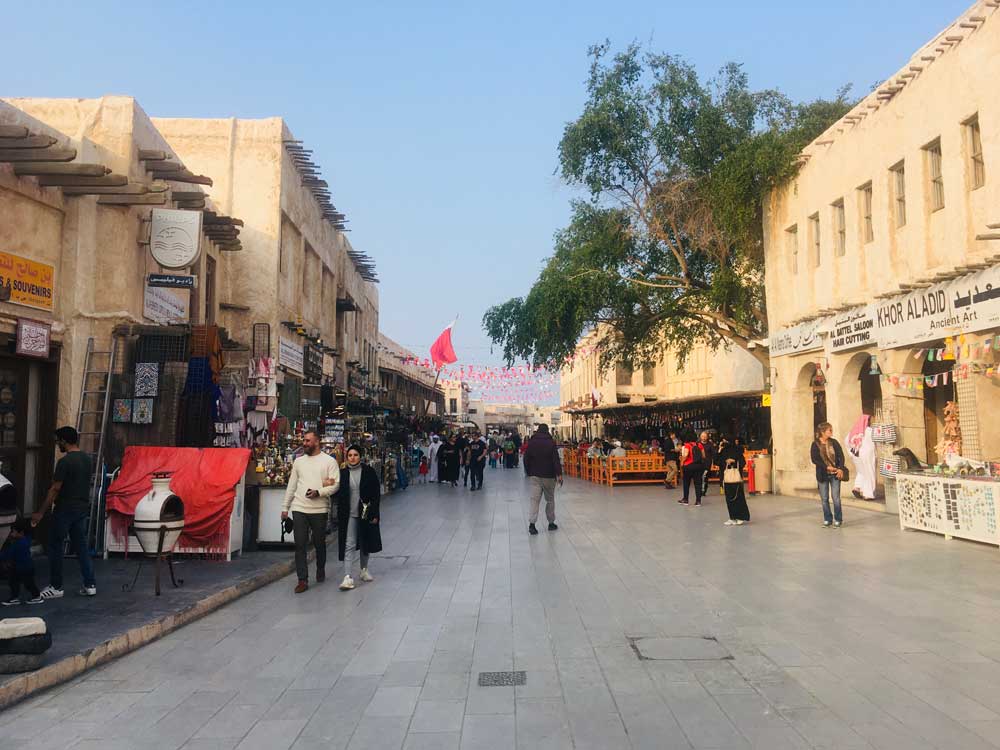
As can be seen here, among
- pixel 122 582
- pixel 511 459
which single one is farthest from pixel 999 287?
pixel 511 459

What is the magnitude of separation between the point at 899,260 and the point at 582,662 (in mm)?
12828

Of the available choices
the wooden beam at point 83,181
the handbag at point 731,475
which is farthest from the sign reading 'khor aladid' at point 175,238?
the handbag at point 731,475

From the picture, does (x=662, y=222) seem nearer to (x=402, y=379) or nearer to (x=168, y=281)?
(x=168, y=281)

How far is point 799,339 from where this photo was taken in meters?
19.8

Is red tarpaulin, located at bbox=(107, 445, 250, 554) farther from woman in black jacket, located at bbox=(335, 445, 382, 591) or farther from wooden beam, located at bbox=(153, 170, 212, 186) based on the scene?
wooden beam, located at bbox=(153, 170, 212, 186)

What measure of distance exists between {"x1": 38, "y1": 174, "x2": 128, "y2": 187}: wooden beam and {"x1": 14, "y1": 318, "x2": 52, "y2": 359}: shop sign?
5.91 feet

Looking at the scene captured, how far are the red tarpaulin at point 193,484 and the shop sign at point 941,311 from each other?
37.1 ft

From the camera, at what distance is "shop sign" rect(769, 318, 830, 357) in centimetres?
1878

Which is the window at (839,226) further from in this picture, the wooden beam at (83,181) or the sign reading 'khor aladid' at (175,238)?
the wooden beam at (83,181)

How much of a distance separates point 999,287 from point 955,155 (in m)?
2.71

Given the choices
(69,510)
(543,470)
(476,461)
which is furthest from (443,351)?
(69,510)

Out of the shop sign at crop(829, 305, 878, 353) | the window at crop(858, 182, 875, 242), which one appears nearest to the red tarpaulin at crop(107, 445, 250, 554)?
the shop sign at crop(829, 305, 878, 353)

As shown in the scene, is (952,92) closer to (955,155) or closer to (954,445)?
(955,155)

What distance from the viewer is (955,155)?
13781mm
